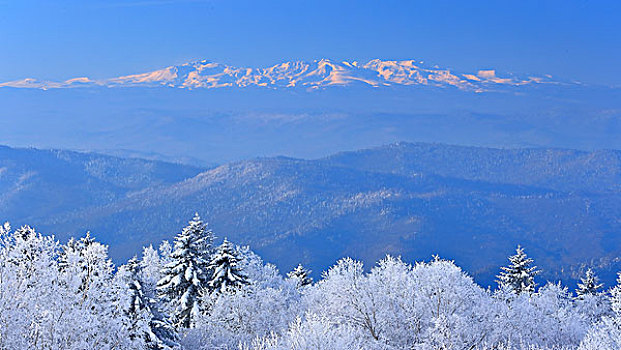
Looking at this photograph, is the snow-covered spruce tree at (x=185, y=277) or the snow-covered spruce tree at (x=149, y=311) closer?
the snow-covered spruce tree at (x=149, y=311)

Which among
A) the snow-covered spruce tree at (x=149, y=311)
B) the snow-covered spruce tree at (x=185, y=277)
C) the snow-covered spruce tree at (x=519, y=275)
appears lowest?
the snow-covered spruce tree at (x=519, y=275)

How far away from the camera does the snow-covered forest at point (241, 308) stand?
2083 centimetres

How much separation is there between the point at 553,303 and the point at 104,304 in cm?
3056

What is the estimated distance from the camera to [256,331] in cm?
3822

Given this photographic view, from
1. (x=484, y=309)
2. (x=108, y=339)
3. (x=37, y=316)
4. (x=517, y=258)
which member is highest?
(x=37, y=316)

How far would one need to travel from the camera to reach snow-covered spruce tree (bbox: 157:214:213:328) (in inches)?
1667

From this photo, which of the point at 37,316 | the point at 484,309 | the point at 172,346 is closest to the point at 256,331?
the point at 172,346

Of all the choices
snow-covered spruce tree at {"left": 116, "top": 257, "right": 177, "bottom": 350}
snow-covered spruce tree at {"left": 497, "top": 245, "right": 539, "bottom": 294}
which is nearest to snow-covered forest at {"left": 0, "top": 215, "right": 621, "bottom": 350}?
snow-covered spruce tree at {"left": 116, "top": 257, "right": 177, "bottom": 350}

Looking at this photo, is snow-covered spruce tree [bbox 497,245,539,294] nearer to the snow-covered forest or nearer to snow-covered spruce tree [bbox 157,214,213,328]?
the snow-covered forest

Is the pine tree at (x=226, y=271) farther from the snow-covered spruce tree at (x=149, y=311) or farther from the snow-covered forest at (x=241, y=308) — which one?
the snow-covered spruce tree at (x=149, y=311)

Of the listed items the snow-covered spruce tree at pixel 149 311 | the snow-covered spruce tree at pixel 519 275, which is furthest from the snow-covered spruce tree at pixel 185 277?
the snow-covered spruce tree at pixel 519 275

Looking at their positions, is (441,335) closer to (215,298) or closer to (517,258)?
(215,298)

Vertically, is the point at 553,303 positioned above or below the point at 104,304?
below

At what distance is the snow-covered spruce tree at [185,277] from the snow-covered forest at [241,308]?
9 cm
